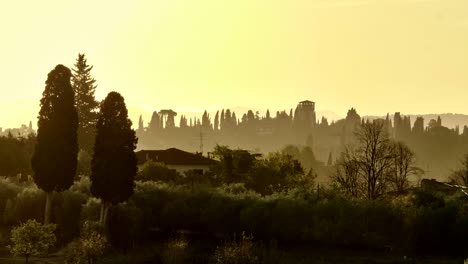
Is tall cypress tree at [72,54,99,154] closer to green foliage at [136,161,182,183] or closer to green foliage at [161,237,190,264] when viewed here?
green foliage at [136,161,182,183]

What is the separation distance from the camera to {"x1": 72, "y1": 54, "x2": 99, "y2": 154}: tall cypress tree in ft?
260

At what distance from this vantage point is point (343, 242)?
1454 inches

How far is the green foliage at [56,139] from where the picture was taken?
3931cm

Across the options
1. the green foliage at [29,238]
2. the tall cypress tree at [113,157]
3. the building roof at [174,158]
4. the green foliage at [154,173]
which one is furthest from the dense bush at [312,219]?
the building roof at [174,158]

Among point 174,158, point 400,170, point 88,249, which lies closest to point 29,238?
Result: point 88,249

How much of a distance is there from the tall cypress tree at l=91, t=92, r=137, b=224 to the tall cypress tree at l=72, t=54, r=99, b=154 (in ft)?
132

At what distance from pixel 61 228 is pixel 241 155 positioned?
2604 cm

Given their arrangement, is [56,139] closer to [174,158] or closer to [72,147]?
[72,147]

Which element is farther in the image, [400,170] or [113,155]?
[400,170]

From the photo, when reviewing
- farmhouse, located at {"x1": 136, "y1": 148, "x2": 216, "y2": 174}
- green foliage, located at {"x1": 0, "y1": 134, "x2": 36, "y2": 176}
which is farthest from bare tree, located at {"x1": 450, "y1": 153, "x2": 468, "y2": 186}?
green foliage, located at {"x1": 0, "y1": 134, "x2": 36, "y2": 176}

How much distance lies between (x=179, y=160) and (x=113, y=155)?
3862cm

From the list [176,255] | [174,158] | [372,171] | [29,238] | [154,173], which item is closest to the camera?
[29,238]

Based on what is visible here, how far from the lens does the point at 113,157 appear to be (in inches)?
1492

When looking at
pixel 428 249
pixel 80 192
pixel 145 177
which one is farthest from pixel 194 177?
pixel 428 249
